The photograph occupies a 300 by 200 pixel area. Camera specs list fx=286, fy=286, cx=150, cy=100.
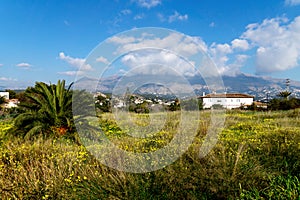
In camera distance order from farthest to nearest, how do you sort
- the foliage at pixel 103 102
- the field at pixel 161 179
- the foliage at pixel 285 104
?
the foliage at pixel 285 104 → the foliage at pixel 103 102 → the field at pixel 161 179

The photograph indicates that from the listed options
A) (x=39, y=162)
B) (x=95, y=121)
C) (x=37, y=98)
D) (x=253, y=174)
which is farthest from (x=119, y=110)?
(x=253, y=174)

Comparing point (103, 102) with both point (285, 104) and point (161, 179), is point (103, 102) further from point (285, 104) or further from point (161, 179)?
point (285, 104)

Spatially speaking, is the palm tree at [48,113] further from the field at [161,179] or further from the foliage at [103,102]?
the field at [161,179]

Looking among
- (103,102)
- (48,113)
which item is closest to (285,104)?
(103,102)

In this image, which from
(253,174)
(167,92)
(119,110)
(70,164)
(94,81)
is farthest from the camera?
(119,110)

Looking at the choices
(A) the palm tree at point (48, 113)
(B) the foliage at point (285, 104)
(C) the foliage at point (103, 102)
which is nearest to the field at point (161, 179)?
(C) the foliage at point (103, 102)

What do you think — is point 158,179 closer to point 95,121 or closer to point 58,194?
point 58,194

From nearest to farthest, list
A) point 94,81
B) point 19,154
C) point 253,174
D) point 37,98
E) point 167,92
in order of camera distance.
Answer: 1. point 253,174
2. point 19,154
3. point 94,81
4. point 167,92
5. point 37,98

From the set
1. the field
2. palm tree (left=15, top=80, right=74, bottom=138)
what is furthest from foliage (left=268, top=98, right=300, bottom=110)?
the field

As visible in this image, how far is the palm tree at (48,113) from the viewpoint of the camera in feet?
24.8

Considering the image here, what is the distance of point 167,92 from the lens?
636cm

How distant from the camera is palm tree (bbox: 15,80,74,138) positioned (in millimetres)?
7562

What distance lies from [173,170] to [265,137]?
11.9ft

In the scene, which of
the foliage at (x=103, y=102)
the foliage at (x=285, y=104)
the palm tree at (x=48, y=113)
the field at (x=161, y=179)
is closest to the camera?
the field at (x=161, y=179)
